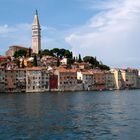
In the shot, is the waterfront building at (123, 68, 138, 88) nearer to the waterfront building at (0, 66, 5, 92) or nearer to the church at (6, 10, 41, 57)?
the church at (6, 10, 41, 57)

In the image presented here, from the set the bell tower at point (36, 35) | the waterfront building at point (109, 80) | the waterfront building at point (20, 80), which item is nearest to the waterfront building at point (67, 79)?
the waterfront building at point (20, 80)

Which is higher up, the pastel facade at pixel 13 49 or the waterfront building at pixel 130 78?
the pastel facade at pixel 13 49

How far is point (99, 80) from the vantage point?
13938cm

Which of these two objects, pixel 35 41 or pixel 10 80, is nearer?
pixel 10 80

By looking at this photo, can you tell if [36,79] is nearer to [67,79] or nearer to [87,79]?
[67,79]

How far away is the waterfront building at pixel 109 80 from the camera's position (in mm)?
144038

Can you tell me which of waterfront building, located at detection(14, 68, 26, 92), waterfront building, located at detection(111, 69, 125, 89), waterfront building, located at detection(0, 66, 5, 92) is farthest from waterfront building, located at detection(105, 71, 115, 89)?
waterfront building, located at detection(0, 66, 5, 92)

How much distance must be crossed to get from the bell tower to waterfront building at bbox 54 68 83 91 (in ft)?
99.3

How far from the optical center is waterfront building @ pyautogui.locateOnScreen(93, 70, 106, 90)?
137538mm

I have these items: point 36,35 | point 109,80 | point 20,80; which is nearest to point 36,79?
point 20,80

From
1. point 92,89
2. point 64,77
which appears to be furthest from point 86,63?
point 64,77

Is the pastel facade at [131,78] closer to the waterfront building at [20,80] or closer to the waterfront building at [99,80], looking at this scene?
the waterfront building at [99,80]

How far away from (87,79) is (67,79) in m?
9.52

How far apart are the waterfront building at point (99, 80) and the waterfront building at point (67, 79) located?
374 inches
